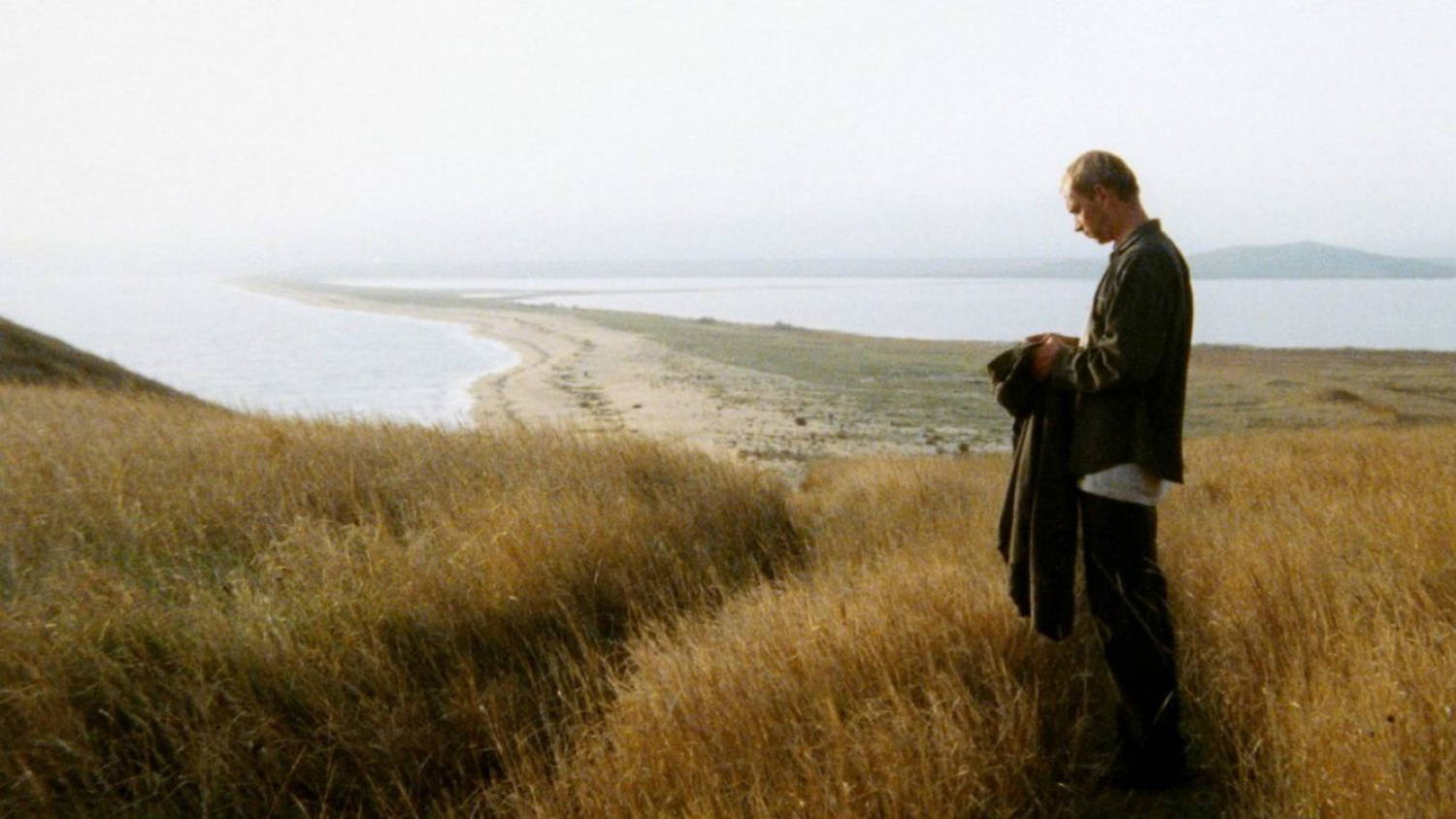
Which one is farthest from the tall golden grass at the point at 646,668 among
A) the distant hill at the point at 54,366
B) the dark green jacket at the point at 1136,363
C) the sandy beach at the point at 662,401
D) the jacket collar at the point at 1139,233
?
the distant hill at the point at 54,366

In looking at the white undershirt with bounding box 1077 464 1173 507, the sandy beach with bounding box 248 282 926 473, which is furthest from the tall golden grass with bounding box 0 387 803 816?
the sandy beach with bounding box 248 282 926 473

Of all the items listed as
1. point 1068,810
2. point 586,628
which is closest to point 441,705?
point 586,628

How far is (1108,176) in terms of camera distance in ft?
9.90

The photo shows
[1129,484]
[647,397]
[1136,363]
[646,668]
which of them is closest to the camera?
[1136,363]

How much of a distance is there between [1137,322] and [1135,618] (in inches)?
35.0

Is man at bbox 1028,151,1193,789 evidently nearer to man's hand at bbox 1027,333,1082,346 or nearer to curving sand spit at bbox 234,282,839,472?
man's hand at bbox 1027,333,1082,346

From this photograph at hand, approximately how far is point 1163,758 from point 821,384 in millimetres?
24636

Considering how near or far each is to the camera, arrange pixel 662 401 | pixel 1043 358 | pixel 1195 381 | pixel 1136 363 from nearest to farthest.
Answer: pixel 1136 363, pixel 1043 358, pixel 662 401, pixel 1195 381

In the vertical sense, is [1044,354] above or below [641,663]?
above

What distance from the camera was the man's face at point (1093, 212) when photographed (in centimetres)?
303

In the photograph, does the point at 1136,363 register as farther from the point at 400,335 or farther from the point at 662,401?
the point at 400,335

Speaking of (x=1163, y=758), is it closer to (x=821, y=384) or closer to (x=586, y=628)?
(x=586, y=628)

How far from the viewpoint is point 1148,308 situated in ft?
9.45

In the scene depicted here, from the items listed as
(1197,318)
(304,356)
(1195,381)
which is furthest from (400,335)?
(1197,318)
